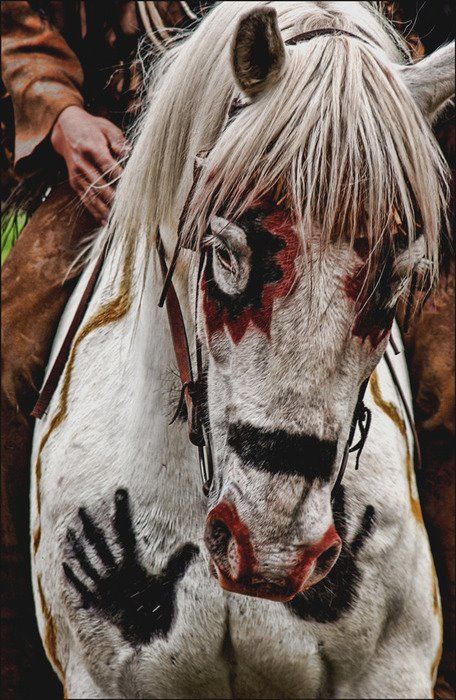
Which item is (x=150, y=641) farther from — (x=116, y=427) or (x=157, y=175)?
(x=157, y=175)

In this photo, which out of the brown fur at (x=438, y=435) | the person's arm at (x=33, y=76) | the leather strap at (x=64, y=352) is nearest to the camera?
the leather strap at (x=64, y=352)

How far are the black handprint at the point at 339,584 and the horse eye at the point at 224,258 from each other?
67cm

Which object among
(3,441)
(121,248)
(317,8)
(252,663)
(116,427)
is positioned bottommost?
(252,663)

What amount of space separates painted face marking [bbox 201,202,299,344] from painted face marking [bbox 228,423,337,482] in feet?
0.66

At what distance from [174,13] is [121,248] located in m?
1.06

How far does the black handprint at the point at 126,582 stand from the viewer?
91.2 inches

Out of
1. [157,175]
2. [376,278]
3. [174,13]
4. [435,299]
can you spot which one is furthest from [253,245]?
[174,13]

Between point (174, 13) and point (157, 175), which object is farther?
point (174, 13)

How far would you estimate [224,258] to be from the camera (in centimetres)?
195

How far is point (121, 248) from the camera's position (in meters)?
2.64

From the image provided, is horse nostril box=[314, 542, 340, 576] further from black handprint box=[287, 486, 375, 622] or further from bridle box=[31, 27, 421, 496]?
black handprint box=[287, 486, 375, 622]

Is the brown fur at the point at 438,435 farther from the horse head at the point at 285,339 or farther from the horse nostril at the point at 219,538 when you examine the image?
the horse nostril at the point at 219,538

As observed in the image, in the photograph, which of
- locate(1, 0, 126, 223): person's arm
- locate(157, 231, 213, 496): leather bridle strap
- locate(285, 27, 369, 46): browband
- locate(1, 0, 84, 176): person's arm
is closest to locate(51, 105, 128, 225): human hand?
locate(1, 0, 126, 223): person's arm

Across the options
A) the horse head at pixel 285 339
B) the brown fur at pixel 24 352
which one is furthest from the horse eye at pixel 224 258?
the brown fur at pixel 24 352
